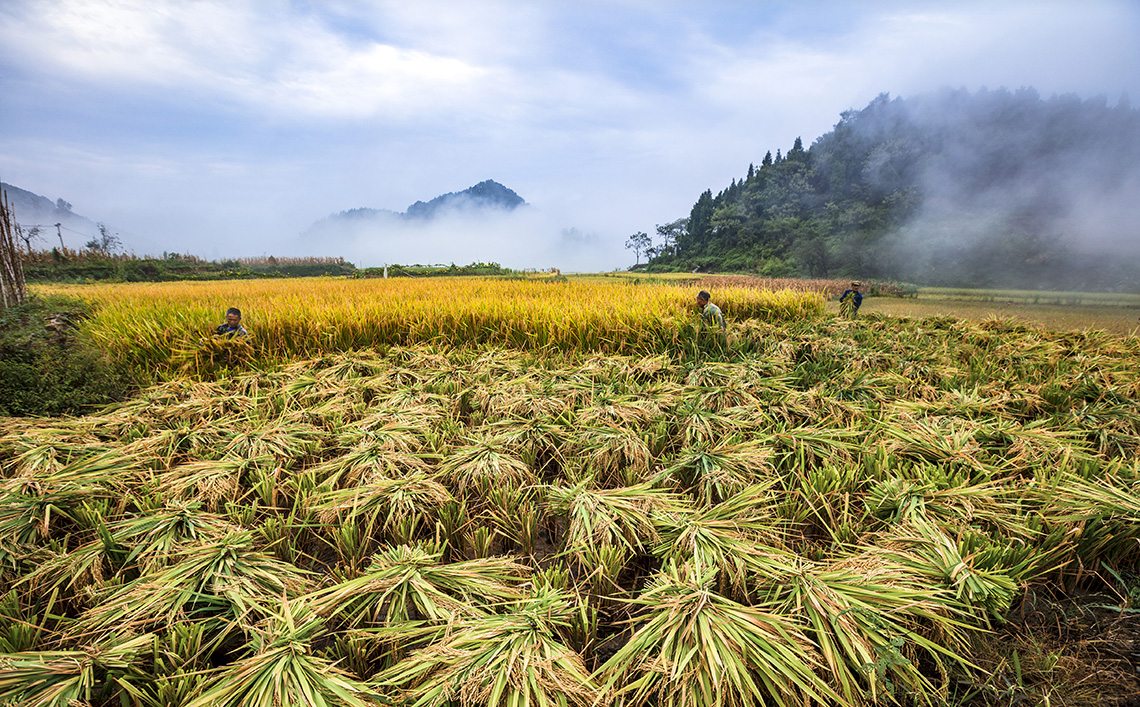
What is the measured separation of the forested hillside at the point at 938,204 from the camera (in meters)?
49.9

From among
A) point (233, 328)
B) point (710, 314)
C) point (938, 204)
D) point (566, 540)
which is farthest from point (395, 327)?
point (938, 204)

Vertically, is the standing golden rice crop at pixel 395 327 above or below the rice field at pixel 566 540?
above

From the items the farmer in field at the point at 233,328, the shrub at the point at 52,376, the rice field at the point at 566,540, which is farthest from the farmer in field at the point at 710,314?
the shrub at the point at 52,376

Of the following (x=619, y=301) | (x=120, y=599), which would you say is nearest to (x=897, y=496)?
(x=120, y=599)

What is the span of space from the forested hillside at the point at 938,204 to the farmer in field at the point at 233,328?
170 feet

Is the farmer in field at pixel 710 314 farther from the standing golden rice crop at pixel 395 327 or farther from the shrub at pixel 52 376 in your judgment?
the shrub at pixel 52 376

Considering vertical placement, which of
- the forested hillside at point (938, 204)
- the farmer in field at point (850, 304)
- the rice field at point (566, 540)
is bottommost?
the rice field at point (566, 540)

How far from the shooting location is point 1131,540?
1.87m

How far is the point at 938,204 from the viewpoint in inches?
2446

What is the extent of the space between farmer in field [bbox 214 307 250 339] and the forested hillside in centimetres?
5192

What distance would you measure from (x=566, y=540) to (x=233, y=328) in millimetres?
5095

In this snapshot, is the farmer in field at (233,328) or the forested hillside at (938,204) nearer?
the farmer in field at (233,328)

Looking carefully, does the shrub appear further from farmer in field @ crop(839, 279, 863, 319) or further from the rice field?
farmer in field @ crop(839, 279, 863, 319)

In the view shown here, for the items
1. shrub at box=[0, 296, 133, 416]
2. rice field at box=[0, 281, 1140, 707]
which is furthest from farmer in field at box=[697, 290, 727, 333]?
shrub at box=[0, 296, 133, 416]
